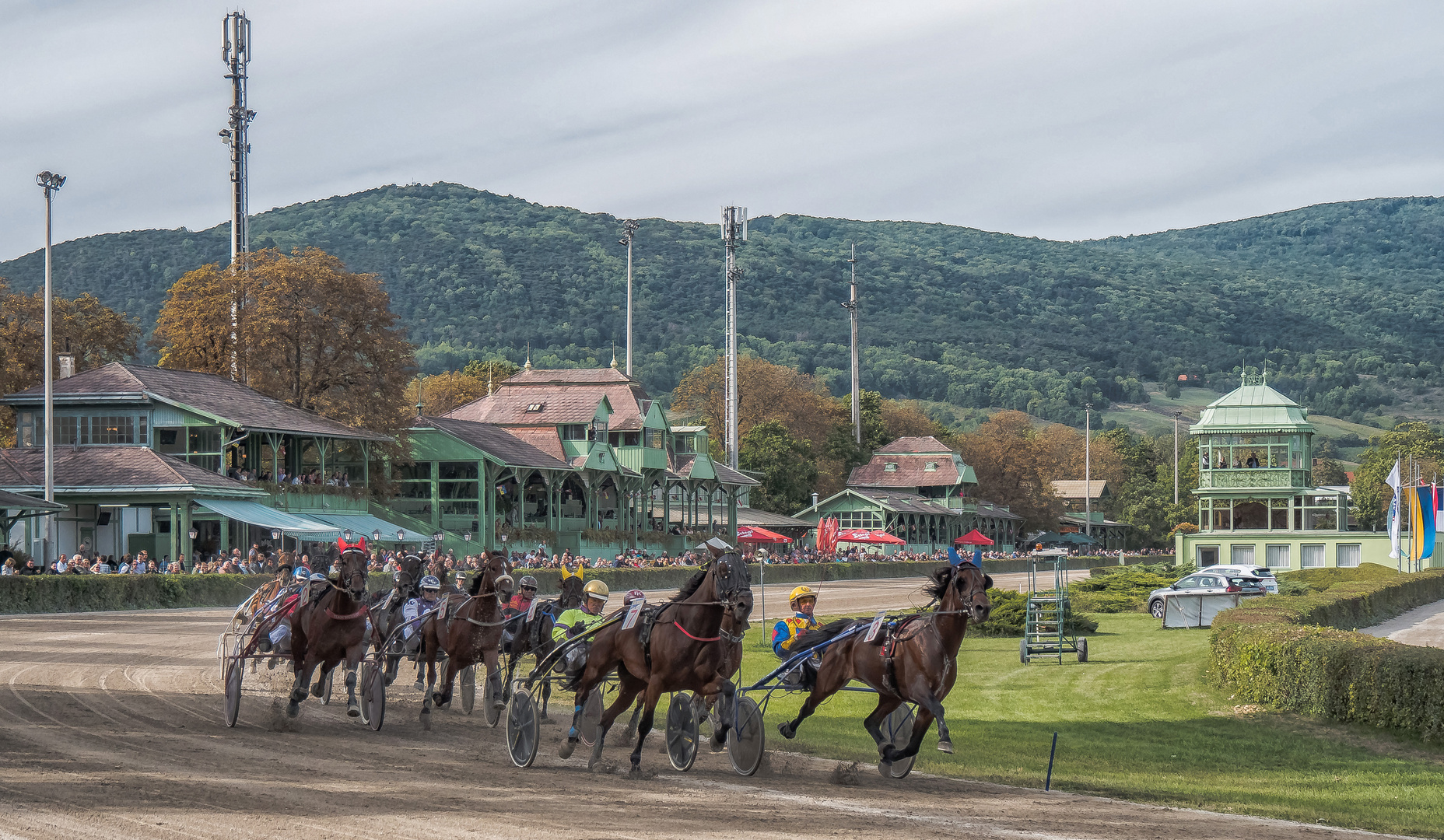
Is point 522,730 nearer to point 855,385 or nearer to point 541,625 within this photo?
point 541,625

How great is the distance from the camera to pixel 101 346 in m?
67.6

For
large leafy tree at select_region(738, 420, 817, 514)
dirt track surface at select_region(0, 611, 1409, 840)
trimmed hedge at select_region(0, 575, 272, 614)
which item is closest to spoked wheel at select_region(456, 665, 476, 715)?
dirt track surface at select_region(0, 611, 1409, 840)

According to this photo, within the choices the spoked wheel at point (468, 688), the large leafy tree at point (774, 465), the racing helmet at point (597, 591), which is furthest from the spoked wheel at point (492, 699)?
the large leafy tree at point (774, 465)

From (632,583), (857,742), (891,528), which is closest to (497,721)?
(857,742)

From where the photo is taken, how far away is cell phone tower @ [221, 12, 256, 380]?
54406 millimetres

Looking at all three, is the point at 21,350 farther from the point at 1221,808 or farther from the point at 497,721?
the point at 1221,808

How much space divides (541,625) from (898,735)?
404 cm

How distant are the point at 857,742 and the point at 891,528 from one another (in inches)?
3111

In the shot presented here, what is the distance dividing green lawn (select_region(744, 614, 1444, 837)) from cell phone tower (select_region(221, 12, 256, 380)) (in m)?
37.3

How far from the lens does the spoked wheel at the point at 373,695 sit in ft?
50.5

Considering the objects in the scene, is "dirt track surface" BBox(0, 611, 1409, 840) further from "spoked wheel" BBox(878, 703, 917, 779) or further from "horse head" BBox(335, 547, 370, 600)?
"horse head" BBox(335, 547, 370, 600)

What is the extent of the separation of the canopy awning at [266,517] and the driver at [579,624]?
31445 mm

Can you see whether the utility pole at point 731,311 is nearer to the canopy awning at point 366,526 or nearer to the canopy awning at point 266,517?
the canopy awning at point 366,526

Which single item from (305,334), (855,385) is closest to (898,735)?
(305,334)
